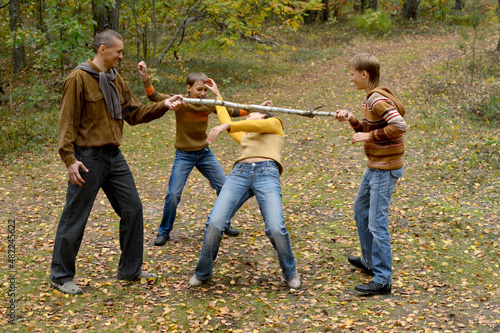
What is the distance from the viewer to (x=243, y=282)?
521cm

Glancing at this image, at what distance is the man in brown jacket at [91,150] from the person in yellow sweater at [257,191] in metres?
0.88

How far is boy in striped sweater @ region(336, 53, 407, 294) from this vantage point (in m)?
4.42

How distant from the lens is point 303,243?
250 inches

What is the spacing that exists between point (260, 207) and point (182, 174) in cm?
164

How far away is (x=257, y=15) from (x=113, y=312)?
1378 cm

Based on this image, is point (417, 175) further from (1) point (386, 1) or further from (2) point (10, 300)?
(1) point (386, 1)

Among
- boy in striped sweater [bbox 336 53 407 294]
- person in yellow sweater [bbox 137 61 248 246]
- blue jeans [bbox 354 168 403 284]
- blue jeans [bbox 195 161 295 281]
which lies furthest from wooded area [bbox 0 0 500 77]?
blue jeans [bbox 354 168 403 284]

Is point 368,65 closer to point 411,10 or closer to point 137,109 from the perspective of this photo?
point 137,109

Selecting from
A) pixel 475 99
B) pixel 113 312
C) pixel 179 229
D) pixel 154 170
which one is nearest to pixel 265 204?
pixel 113 312

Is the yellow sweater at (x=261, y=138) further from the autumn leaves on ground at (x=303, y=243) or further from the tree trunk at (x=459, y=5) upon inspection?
the tree trunk at (x=459, y=5)

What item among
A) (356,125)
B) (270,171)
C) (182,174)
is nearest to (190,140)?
(182,174)

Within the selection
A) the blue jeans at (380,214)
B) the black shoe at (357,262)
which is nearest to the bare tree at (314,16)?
the black shoe at (357,262)

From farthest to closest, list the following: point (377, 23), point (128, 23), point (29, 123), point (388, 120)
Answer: point (377, 23)
point (128, 23)
point (29, 123)
point (388, 120)

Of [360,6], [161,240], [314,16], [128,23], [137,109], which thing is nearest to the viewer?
[137,109]
